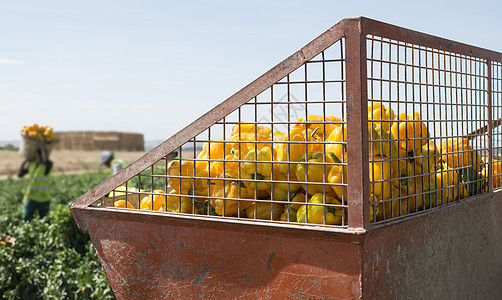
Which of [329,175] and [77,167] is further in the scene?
[77,167]

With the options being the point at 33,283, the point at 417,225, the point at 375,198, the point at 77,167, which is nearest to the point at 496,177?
the point at 417,225

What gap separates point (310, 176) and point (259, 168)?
0.22m

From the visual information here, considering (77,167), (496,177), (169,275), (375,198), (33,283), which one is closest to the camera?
(375,198)

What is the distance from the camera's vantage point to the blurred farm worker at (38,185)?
866 centimetres

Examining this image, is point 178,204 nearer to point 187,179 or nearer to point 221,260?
point 187,179

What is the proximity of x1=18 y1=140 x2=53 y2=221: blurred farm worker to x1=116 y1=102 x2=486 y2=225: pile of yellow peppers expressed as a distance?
7015 mm

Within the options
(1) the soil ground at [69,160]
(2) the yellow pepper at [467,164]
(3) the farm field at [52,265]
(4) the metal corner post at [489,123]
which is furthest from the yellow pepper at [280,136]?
(1) the soil ground at [69,160]

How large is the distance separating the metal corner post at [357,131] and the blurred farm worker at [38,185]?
7.72 metres

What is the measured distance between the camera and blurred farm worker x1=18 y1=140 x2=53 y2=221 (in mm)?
8656

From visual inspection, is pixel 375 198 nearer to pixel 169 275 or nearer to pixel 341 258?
pixel 341 258

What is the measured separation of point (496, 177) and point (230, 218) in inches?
67.0

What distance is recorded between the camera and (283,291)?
1.90m

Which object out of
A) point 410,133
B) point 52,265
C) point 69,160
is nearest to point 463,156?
point 410,133

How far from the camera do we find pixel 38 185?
29.3 feet
